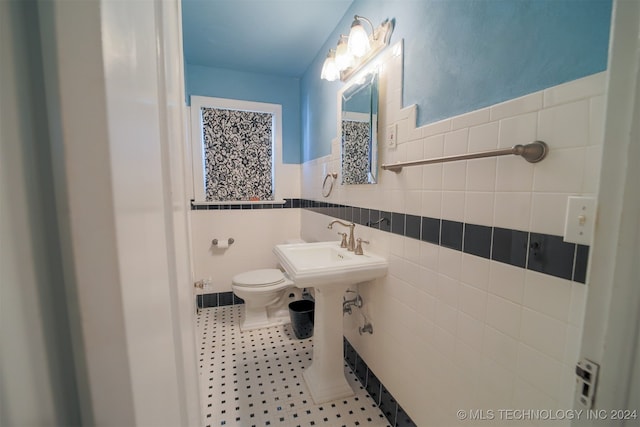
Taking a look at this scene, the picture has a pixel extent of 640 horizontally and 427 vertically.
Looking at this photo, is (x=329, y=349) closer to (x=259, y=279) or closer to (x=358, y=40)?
(x=259, y=279)

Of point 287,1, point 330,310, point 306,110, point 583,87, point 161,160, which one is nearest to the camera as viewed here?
point 161,160

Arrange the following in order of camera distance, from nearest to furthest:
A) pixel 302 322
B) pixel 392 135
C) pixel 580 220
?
1. pixel 580 220
2. pixel 392 135
3. pixel 302 322

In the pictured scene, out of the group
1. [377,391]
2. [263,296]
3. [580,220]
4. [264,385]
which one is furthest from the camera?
[263,296]

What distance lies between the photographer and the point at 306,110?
2629mm

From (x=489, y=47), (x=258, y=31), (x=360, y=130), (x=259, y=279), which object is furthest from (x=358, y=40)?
(x=259, y=279)

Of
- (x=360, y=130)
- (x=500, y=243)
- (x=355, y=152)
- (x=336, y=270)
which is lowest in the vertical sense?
(x=336, y=270)

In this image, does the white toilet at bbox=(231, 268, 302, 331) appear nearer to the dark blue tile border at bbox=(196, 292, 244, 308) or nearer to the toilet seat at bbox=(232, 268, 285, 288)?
the toilet seat at bbox=(232, 268, 285, 288)

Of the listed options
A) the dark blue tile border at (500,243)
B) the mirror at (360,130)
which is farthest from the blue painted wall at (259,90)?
the dark blue tile border at (500,243)

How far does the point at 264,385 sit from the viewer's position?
5.37 feet

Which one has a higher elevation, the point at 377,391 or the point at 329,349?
the point at 329,349

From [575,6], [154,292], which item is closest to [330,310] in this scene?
[154,292]

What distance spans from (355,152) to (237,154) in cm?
157

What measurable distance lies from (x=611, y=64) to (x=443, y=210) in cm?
62

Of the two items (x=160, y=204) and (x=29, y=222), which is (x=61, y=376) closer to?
(x=29, y=222)
